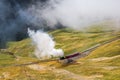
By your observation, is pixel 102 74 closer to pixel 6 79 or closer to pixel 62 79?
pixel 62 79

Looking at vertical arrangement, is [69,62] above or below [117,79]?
above

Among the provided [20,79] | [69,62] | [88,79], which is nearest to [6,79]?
[20,79]

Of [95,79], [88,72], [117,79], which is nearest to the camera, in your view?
[117,79]

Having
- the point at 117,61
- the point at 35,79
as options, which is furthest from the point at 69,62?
the point at 35,79

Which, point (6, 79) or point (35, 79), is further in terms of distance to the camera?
point (6, 79)

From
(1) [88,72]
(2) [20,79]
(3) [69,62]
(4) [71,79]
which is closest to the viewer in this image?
(4) [71,79]

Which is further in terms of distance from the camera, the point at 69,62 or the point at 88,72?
the point at 69,62

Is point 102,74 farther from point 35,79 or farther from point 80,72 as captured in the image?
point 35,79

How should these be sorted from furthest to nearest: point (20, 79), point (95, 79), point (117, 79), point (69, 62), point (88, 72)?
1. point (69, 62)
2. point (20, 79)
3. point (88, 72)
4. point (95, 79)
5. point (117, 79)
